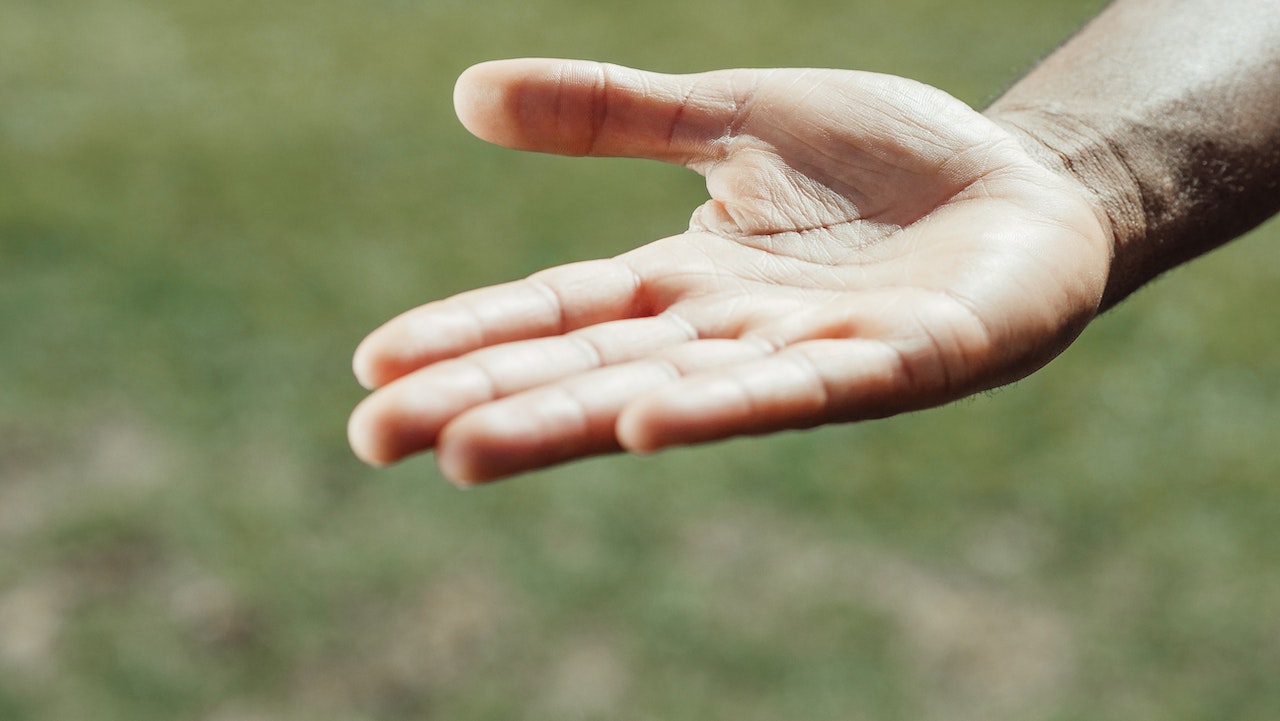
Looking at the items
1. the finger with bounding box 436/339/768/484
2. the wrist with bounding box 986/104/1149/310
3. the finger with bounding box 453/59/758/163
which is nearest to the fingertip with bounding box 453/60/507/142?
the finger with bounding box 453/59/758/163

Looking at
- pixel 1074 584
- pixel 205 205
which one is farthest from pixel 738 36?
pixel 1074 584

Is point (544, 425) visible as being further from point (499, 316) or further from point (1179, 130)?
point (1179, 130)

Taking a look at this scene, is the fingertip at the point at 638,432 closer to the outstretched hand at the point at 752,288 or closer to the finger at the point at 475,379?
the outstretched hand at the point at 752,288

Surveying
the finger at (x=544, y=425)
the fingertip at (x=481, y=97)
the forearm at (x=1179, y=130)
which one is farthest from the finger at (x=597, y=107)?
the finger at (x=544, y=425)

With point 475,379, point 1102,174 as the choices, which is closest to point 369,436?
point 475,379

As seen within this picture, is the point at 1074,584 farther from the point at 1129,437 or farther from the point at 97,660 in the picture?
the point at 97,660

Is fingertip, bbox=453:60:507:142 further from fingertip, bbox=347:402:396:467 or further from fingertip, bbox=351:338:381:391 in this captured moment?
fingertip, bbox=347:402:396:467

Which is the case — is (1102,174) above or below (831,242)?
below
